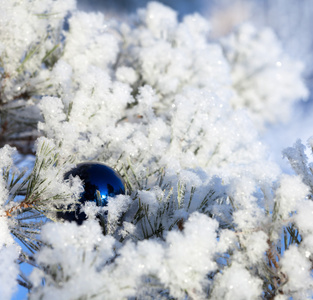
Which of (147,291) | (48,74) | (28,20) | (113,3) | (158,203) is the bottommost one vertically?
(147,291)

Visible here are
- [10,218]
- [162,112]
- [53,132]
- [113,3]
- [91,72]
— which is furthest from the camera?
[113,3]

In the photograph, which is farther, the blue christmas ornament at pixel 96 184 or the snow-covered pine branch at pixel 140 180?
the blue christmas ornament at pixel 96 184

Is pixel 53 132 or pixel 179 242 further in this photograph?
pixel 53 132

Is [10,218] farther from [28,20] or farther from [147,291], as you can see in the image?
[28,20]

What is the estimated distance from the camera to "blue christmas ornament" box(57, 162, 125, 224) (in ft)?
2.03

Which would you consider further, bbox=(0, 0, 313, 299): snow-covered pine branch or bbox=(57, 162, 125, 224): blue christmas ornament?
bbox=(57, 162, 125, 224): blue christmas ornament

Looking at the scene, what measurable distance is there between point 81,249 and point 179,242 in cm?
15

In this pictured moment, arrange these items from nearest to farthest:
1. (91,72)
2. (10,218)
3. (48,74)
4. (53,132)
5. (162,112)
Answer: (10,218) → (53,132) → (91,72) → (48,74) → (162,112)

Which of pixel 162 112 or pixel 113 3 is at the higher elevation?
pixel 113 3

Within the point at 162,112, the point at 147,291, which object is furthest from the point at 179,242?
the point at 162,112

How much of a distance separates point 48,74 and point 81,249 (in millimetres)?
647

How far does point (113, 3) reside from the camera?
2.72 m

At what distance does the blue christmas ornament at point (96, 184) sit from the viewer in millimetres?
619

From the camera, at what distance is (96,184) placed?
63 centimetres
